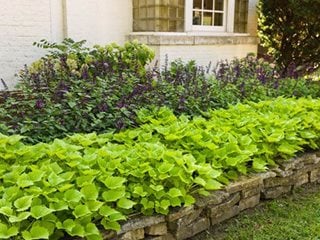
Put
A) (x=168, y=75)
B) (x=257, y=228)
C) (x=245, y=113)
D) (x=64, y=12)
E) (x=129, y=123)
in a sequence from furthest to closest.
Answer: (x=64, y=12) < (x=168, y=75) < (x=245, y=113) < (x=129, y=123) < (x=257, y=228)

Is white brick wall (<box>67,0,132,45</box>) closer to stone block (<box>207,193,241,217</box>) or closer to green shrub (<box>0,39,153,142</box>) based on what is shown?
green shrub (<box>0,39,153,142</box>)

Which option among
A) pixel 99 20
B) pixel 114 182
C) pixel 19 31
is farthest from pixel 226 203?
pixel 99 20

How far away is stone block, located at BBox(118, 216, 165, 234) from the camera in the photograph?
2276mm

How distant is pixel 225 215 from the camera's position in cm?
288

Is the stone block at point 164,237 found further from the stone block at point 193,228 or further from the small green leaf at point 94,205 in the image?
the small green leaf at point 94,205

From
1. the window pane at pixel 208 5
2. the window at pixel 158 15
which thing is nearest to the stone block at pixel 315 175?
the window at pixel 158 15

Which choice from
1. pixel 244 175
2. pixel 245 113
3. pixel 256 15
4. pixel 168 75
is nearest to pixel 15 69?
pixel 168 75

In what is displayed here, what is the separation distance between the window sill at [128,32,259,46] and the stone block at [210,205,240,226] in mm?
3852

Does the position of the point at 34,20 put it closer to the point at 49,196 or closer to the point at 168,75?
the point at 168,75

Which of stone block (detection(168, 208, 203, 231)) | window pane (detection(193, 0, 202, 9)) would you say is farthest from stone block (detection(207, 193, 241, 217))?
window pane (detection(193, 0, 202, 9))

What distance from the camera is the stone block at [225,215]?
2799mm

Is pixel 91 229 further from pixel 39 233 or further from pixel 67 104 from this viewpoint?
pixel 67 104

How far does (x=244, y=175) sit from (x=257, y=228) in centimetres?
39

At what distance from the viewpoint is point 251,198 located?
10.1 feet
